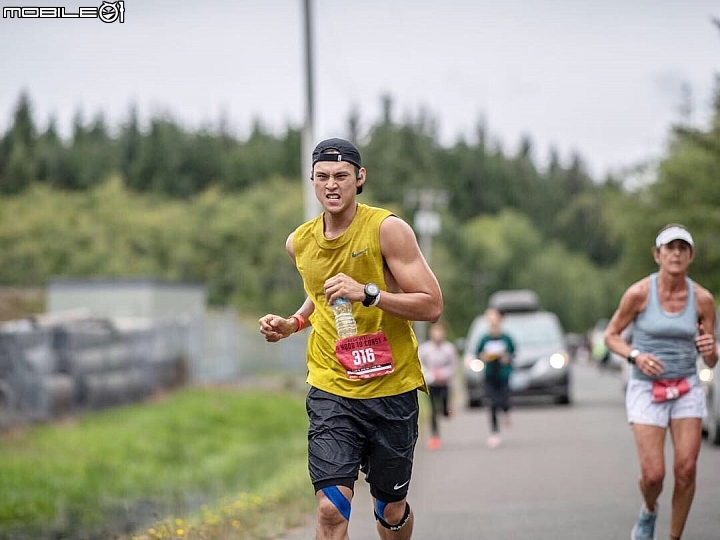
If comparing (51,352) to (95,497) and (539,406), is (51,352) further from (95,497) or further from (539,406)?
(539,406)

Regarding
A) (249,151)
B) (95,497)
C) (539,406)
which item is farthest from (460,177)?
(95,497)

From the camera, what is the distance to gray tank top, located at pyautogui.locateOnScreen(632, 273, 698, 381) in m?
7.57

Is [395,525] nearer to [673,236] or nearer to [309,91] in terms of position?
[673,236]

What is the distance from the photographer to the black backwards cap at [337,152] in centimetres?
573

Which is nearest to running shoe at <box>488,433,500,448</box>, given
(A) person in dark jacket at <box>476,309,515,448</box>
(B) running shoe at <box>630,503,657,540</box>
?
(A) person in dark jacket at <box>476,309,515,448</box>

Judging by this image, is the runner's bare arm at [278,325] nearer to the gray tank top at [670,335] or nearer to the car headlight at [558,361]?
the gray tank top at [670,335]

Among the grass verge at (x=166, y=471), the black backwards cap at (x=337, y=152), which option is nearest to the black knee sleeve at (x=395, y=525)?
the black backwards cap at (x=337, y=152)

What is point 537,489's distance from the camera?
12.0 metres

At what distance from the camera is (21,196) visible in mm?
90125

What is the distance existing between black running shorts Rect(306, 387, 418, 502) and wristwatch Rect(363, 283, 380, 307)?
1.64 feet

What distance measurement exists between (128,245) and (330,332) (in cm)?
8397

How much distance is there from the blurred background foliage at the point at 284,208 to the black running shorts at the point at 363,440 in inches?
1215

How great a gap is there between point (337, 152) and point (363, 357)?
0.89 m

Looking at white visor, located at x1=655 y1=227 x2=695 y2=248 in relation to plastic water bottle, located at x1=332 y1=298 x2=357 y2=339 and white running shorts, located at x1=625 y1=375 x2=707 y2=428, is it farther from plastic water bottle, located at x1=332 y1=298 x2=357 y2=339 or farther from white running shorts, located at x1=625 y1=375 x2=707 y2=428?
plastic water bottle, located at x1=332 y1=298 x2=357 y2=339
